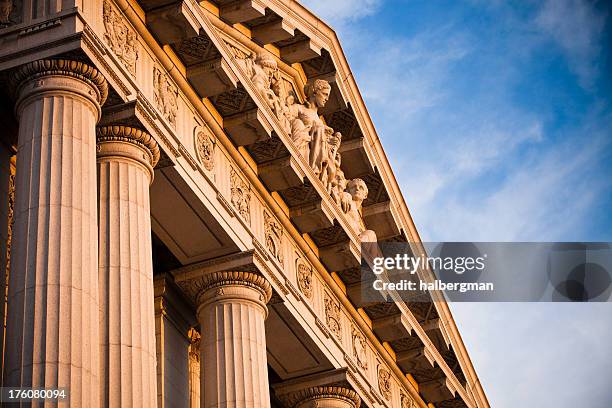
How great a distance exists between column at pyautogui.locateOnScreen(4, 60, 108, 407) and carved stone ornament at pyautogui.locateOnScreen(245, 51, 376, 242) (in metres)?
8.33

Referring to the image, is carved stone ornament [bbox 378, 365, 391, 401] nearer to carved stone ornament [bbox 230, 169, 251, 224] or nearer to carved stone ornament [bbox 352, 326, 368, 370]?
carved stone ornament [bbox 352, 326, 368, 370]

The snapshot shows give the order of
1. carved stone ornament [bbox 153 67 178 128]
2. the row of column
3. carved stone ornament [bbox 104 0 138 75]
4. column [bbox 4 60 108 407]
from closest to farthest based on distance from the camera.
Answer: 1. column [bbox 4 60 108 407]
2. the row of column
3. carved stone ornament [bbox 104 0 138 75]
4. carved stone ornament [bbox 153 67 178 128]

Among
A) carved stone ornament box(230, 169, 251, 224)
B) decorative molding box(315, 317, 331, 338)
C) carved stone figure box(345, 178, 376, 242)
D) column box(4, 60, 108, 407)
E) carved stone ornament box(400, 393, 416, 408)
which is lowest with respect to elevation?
column box(4, 60, 108, 407)

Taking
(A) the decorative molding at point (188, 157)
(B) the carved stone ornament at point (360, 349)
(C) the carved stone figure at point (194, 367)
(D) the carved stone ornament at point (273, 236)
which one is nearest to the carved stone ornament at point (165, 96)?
(A) the decorative molding at point (188, 157)

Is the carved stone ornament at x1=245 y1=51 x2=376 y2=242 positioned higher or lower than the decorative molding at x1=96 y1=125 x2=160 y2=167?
higher

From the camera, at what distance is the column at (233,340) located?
92.5ft

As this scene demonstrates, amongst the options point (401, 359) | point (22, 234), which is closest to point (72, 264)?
point (22, 234)

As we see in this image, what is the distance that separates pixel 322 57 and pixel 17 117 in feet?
40.7

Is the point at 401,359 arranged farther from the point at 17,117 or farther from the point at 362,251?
the point at 17,117

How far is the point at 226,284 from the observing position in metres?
29.1

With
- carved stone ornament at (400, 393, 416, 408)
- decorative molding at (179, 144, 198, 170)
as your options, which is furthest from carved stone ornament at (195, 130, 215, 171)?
carved stone ornament at (400, 393, 416, 408)

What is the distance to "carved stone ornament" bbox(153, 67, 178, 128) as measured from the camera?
27094 mm

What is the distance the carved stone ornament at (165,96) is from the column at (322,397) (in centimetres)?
924

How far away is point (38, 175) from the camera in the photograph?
22.2 metres
